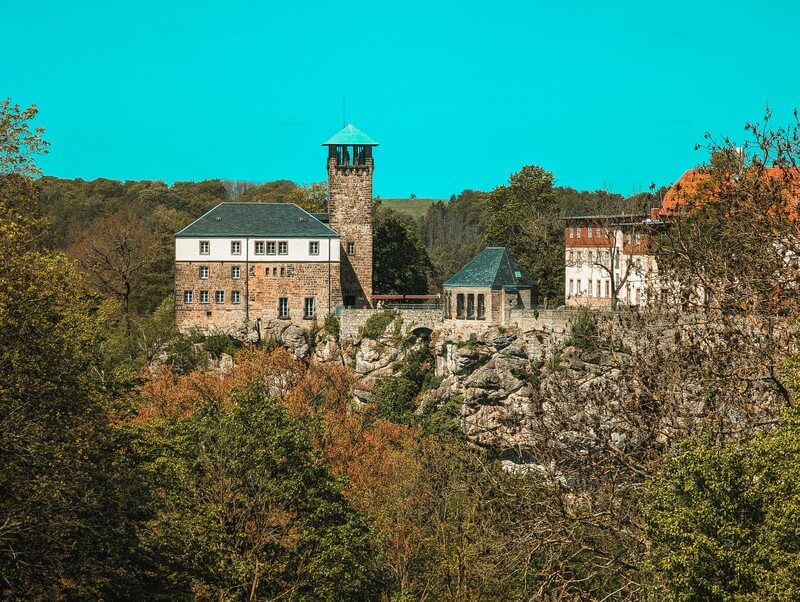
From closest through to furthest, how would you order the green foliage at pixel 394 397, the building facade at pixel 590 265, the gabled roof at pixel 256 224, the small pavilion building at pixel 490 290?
1. the green foliage at pixel 394 397
2. the small pavilion building at pixel 490 290
3. the building facade at pixel 590 265
4. the gabled roof at pixel 256 224

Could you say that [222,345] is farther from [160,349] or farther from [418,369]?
[418,369]

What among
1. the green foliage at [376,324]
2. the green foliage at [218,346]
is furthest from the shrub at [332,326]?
the green foliage at [218,346]

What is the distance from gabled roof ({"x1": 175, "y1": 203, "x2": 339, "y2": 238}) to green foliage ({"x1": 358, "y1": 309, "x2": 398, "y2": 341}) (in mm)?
4762

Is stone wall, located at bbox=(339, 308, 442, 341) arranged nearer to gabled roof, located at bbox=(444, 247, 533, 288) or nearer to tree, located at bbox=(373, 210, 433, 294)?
gabled roof, located at bbox=(444, 247, 533, 288)

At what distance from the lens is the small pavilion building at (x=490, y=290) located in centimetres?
5609

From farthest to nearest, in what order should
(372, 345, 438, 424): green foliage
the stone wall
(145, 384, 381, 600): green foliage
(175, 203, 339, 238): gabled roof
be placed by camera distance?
(175, 203, 339, 238): gabled roof, the stone wall, (372, 345, 438, 424): green foliage, (145, 384, 381, 600): green foliage

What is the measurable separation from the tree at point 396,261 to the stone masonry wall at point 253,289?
9.18m

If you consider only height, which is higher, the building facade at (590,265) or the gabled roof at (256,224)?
the gabled roof at (256,224)

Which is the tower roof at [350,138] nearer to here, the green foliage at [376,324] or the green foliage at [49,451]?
the green foliage at [376,324]

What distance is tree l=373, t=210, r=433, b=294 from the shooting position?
71.1 metres

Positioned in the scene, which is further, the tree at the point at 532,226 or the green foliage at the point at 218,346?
the tree at the point at 532,226

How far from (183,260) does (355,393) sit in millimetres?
10800

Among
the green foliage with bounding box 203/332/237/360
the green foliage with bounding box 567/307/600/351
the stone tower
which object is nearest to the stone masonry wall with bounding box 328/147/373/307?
the stone tower

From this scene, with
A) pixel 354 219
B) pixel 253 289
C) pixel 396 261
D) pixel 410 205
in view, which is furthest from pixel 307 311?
pixel 410 205
